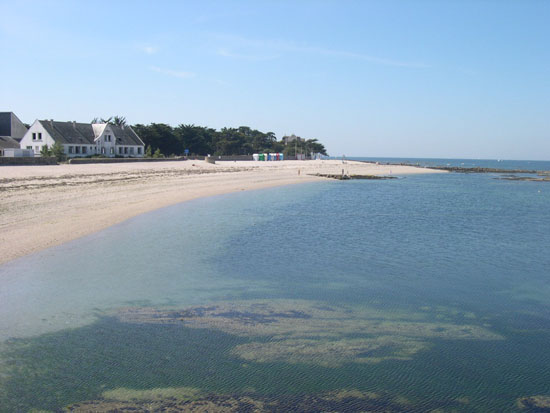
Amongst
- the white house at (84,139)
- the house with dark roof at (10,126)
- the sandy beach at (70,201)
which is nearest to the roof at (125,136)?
the white house at (84,139)

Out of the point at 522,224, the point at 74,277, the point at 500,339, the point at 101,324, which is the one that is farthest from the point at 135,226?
the point at 522,224

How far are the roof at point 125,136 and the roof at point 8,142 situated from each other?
49.9 feet

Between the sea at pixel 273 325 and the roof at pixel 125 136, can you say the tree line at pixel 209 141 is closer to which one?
the roof at pixel 125 136

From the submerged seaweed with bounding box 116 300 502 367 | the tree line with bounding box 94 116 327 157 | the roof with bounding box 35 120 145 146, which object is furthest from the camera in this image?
the tree line with bounding box 94 116 327 157

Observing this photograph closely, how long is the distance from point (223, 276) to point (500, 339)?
6.79 m

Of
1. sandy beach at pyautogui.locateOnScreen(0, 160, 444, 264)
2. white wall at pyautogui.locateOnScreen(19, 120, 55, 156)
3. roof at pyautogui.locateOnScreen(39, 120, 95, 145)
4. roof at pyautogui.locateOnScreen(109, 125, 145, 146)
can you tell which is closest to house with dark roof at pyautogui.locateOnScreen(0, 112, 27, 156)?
white wall at pyautogui.locateOnScreen(19, 120, 55, 156)

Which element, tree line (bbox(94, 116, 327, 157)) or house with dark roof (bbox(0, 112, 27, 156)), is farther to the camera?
tree line (bbox(94, 116, 327, 157))

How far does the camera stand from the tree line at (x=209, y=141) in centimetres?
9038

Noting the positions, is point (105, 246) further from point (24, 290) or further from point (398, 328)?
point (398, 328)

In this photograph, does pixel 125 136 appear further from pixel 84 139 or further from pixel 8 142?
pixel 8 142

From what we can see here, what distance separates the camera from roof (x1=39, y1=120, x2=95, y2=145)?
66.8 meters

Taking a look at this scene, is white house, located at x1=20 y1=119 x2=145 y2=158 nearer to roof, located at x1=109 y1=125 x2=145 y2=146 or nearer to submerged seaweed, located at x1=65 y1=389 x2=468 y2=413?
roof, located at x1=109 y1=125 x2=145 y2=146

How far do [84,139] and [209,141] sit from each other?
48.5 metres

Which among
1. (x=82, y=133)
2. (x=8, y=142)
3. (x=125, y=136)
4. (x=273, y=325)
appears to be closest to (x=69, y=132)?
(x=82, y=133)
